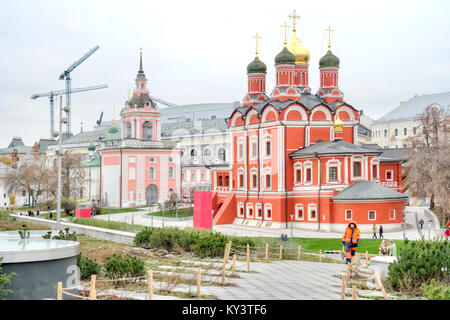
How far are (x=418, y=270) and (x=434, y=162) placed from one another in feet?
94.8

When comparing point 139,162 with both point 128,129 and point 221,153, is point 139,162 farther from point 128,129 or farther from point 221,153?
point 221,153

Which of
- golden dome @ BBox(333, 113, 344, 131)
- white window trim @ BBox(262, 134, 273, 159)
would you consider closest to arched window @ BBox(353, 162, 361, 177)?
golden dome @ BBox(333, 113, 344, 131)

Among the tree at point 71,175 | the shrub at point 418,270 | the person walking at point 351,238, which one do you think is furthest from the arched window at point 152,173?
the shrub at point 418,270

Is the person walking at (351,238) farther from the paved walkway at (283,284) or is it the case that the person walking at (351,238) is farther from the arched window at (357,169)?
the arched window at (357,169)

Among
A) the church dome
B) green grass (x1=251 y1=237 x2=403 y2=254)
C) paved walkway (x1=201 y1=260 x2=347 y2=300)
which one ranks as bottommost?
green grass (x1=251 y1=237 x2=403 y2=254)

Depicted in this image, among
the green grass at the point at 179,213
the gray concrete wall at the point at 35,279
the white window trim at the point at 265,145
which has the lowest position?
the green grass at the point at 179,213

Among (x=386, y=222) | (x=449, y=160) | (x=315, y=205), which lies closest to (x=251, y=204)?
(x=315, y=205)

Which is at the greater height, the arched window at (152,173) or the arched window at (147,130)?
the arched window at (147,130)

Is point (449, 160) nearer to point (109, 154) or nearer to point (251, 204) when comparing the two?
point (251, 204)

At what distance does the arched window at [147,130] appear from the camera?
62812 mm

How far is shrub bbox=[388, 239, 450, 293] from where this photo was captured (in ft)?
36.2

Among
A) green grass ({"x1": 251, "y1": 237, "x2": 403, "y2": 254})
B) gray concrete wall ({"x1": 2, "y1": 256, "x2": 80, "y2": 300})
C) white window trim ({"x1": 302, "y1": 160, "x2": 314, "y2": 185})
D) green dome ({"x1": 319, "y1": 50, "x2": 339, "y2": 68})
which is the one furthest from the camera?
green dome ({"x1": 319, "y1": 50, "x2": 339, "y2": 68})

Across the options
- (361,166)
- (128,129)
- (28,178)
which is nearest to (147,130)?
(128,129)

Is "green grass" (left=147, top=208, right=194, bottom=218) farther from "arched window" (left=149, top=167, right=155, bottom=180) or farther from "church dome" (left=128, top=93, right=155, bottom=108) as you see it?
"church dome" (left=128, top=93, right=155, bottom=108)
